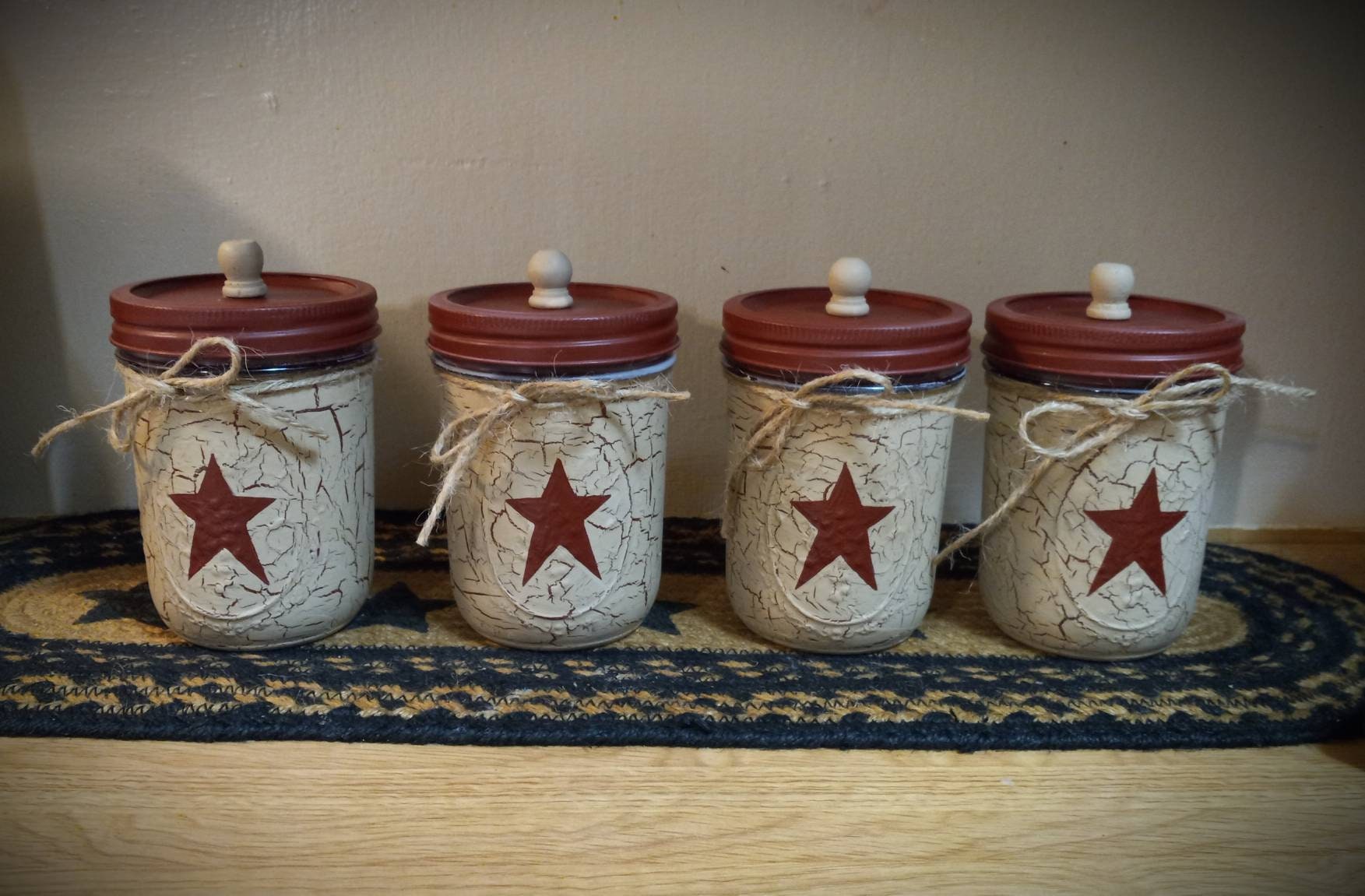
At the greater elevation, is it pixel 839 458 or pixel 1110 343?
pixel 1110 343

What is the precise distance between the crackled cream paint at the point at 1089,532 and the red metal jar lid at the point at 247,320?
2.05 feet

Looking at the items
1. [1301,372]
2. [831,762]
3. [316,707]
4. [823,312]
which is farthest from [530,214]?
[1301,372]

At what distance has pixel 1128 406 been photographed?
985 mm

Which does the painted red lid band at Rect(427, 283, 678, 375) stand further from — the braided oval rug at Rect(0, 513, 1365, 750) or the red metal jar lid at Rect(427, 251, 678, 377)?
the braided oval rug at Rect(0, 513, 1365, 750)

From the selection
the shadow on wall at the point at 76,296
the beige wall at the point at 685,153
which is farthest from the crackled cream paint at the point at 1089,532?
the shadow on wall at the point at 76,296

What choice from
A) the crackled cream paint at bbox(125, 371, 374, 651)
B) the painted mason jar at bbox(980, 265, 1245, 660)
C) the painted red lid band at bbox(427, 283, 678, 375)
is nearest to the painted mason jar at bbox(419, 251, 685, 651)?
the painted red lid band at bbox(427, 283, 678, 375)

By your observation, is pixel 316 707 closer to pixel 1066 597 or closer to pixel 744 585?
pixel 744 585

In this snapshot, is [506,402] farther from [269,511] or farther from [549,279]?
[269,511]

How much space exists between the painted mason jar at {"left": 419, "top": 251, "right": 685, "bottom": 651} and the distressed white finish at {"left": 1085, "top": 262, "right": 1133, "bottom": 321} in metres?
0.41

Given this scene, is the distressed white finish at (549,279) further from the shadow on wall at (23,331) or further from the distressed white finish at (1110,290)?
the shadow on wall at (23,331)

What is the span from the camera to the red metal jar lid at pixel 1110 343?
3.26 ft

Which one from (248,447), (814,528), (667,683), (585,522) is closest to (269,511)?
(248,447)

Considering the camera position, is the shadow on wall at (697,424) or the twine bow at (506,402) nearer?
the twine bow at (506,402)

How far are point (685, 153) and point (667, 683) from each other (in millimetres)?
608
